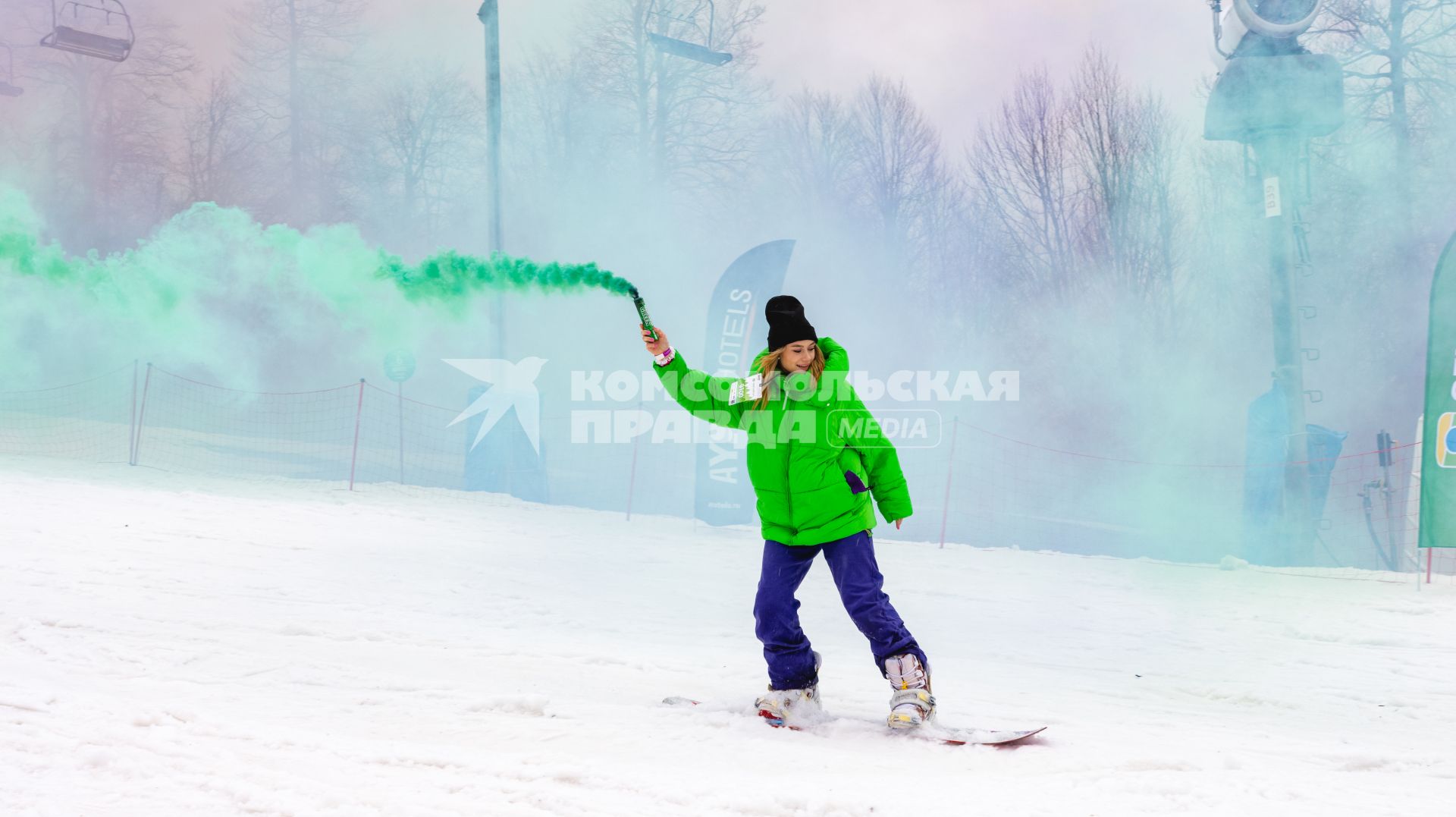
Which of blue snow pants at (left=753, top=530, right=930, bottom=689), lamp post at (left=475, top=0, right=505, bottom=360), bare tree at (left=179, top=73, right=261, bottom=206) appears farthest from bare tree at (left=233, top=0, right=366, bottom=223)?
blue snow pants at (left=753, top=530, right=930, bottom=689)

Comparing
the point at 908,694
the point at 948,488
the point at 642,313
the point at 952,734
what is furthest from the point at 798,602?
the point at 948,488

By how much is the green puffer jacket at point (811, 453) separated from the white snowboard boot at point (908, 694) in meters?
0.48

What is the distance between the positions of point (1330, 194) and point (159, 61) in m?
22.7

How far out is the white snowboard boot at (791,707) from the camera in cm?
344

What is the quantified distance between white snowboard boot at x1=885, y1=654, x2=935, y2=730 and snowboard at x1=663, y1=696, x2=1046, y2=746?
26mm

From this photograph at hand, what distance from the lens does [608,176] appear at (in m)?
21.3

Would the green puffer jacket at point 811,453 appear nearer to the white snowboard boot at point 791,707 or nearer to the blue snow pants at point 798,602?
the blue snow pants at point 798,602

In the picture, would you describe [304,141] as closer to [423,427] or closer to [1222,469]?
[423,427]

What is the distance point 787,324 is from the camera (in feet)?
11.7

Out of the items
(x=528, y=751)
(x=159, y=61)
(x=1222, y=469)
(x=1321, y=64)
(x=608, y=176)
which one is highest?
(x=159, y=61)

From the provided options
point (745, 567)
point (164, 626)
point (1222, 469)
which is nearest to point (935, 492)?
point (1222, 469)

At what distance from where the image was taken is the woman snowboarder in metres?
3.39

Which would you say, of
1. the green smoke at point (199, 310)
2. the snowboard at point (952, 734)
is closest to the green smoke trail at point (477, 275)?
the snowboard at point (952, 734)

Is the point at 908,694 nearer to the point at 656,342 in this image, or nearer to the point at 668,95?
the point at 656,342
